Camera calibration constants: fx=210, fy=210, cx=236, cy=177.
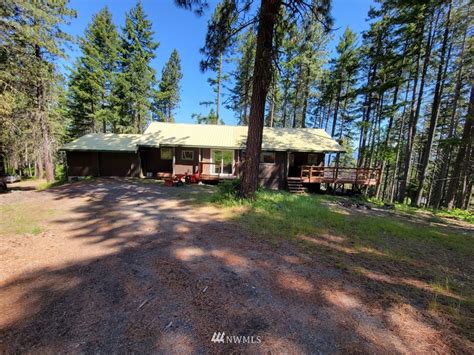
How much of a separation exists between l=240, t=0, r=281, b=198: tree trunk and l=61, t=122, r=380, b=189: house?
17.3 feet

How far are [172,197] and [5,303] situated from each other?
5960mm

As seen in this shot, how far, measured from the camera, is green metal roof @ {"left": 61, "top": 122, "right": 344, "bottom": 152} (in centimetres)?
1345

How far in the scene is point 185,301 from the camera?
2.51 metres

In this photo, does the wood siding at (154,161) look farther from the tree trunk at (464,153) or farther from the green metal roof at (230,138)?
the tree trunk at (464,153)

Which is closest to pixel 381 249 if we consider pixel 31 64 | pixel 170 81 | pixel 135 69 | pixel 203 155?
pixel 203 155

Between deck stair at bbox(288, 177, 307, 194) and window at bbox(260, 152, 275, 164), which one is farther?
window at bbox(260, 152, 275, 164)

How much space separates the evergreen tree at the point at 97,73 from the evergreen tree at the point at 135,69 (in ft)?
2.43

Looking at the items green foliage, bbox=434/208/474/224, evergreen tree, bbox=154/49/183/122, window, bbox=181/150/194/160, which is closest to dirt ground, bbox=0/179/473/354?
window, bbox=181/150/194/160

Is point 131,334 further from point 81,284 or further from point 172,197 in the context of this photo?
point 172,197

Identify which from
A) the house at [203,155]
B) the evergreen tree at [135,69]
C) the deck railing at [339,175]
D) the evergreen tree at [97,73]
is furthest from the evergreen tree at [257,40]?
the evergreen tree at [97,73]

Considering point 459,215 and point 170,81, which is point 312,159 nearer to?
point 459,215

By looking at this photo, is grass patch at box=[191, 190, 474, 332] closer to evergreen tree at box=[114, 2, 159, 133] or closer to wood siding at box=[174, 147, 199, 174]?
wood siding at box=[174, 147, 199, 174]

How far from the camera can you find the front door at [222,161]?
1409cm

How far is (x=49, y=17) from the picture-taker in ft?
33.7
